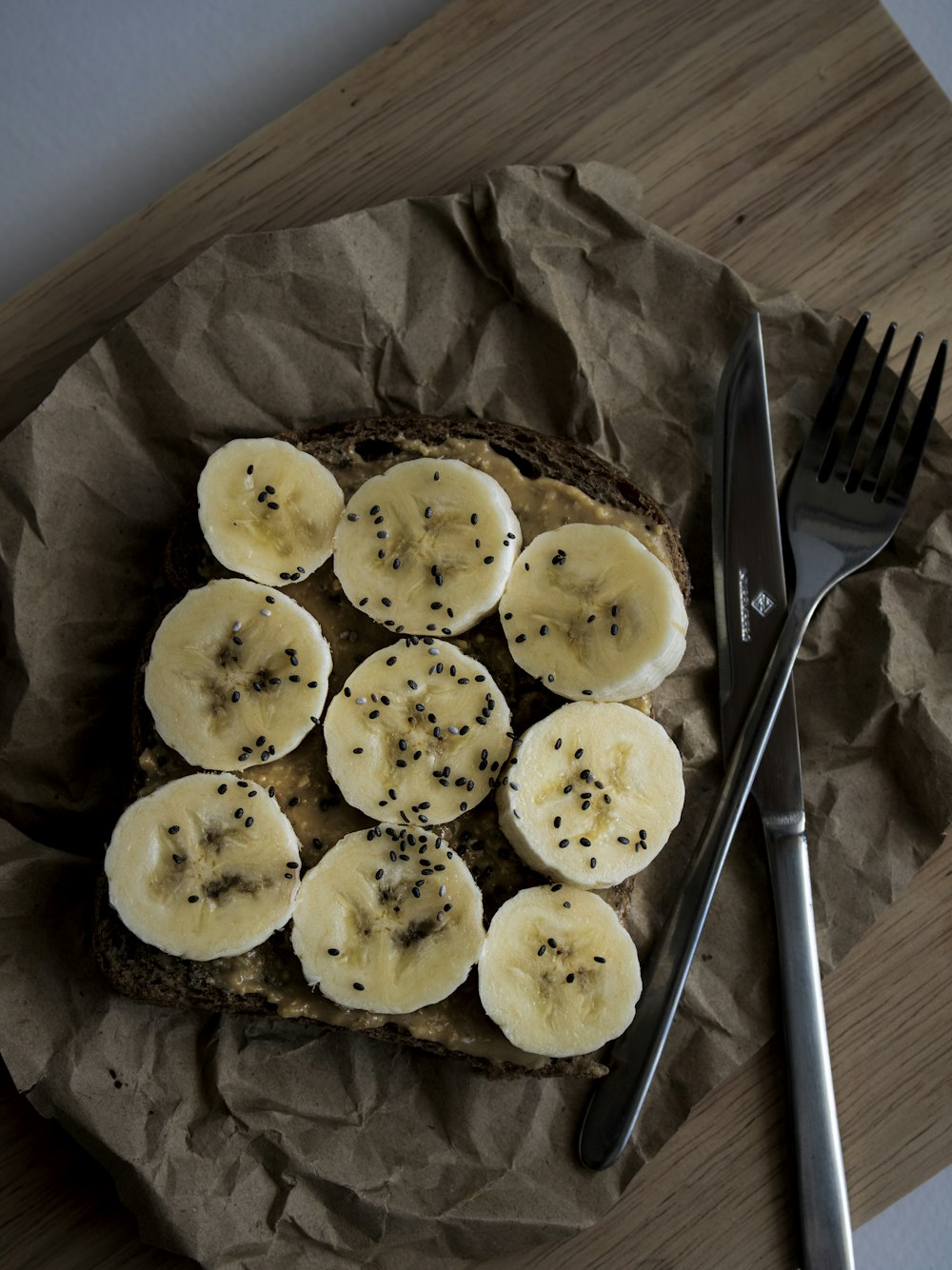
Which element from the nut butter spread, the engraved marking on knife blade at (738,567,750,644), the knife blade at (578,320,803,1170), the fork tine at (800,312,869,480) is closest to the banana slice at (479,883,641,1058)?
the nut butter spread

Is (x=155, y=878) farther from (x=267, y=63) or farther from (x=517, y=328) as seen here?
(x=267, y=63)

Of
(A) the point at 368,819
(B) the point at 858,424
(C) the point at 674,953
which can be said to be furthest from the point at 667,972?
(B) the point at 858,424

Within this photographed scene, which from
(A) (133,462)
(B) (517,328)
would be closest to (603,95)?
(B) (517,328)

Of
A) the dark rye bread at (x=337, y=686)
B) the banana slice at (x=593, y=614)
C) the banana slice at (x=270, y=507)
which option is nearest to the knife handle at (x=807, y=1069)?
the dark rye bread at (x=337, y=686)

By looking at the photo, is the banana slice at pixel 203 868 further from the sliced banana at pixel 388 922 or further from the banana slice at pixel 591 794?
the banana slice at pixel 591 794

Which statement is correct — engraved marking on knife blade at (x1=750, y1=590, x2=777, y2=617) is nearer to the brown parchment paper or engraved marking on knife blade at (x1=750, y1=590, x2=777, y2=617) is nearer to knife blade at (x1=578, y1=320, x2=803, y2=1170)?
knife blade at (x1=578, y1=320, x2=803, y2=1170)

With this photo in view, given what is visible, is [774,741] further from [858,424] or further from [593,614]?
[858,424]

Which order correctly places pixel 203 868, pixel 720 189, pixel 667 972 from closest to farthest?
pixel 203 868
pixel 667 972
pixel 720 189
